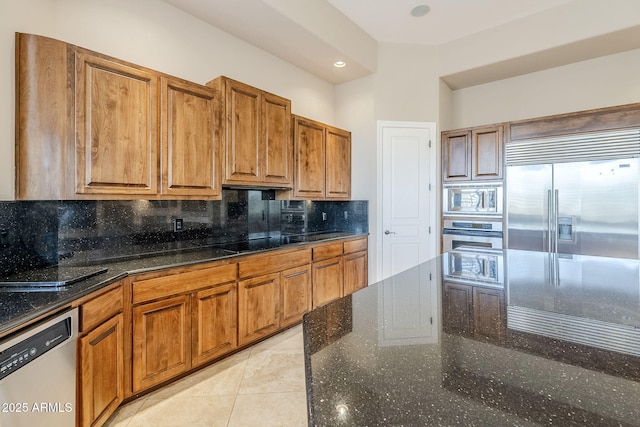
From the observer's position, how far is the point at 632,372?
2.05ft

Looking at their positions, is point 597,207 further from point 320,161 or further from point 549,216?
point 320,161

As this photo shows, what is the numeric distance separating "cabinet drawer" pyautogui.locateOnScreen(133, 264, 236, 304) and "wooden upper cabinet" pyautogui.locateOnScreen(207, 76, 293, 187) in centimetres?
77

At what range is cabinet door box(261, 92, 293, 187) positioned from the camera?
2.92m

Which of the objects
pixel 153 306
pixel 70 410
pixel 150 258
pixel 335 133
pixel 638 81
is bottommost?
pixel 70 410

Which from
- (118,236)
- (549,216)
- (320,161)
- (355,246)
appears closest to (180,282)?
(118,236)

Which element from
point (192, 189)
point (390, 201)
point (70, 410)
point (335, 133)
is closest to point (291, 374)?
point (70, 410)

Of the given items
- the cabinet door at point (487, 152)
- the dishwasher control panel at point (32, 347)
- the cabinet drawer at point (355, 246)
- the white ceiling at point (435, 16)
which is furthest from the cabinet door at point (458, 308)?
the white ceiling at point (435, 16)

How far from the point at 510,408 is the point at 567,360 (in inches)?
10.8

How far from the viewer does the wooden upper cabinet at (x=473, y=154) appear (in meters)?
3.62

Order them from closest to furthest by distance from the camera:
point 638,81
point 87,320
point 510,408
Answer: point 510,408, point 87,320, point 638,81

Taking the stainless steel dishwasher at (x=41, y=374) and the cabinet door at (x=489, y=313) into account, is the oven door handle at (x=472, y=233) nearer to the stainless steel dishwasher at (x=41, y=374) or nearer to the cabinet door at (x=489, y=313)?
the cabinet door at (x=489, y=313)

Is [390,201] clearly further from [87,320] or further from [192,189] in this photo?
[87,320]

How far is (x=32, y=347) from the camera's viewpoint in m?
1.20

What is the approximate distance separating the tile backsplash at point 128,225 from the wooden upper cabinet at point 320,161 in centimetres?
40
